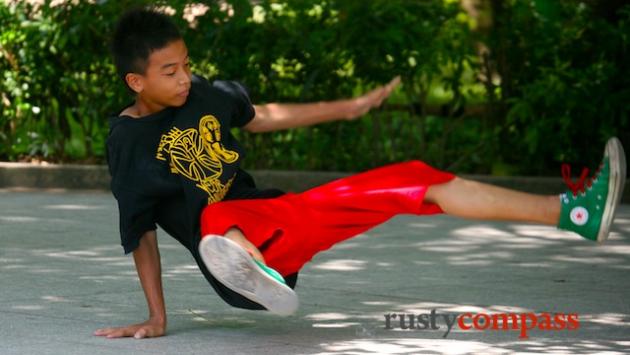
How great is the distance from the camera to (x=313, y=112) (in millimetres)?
5996

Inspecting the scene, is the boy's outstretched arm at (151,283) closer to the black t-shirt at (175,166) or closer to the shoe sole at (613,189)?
the black t-shirt at (175,166)

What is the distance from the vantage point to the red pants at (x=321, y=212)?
5.51 metres

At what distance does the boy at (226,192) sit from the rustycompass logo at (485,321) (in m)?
0.63

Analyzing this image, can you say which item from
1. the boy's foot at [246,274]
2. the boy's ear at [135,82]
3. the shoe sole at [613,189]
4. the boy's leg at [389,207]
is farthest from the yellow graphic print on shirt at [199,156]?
the shoe sole at [613,189]

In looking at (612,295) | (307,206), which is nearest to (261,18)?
(612,295)

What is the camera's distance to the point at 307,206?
223 inches

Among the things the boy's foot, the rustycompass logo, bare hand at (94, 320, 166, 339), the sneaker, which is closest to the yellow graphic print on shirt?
the boy's foot

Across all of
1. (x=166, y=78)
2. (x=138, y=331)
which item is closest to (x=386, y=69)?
(x=166, y=78)

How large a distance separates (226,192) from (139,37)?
718 mm

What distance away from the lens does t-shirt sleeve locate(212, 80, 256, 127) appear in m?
5.98

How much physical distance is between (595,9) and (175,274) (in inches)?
210

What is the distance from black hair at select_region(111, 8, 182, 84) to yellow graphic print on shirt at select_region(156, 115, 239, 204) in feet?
1.04

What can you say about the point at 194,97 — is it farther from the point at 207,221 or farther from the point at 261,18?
the point at 261,18

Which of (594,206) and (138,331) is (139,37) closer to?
(138,331)
